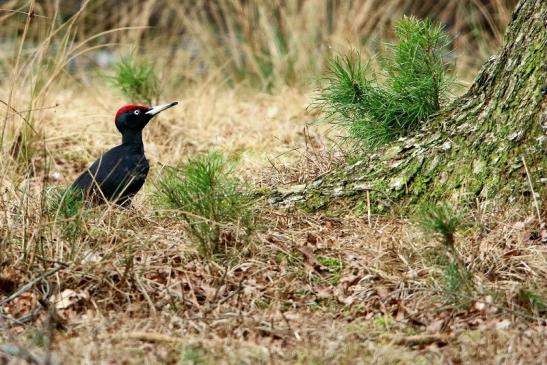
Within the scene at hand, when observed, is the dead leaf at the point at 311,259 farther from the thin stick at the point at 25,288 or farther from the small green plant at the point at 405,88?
the thin stick at the point at 25,288

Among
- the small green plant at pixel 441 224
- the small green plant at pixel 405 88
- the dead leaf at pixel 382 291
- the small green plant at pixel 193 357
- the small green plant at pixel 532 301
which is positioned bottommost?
the small green plant at pixel 193 357

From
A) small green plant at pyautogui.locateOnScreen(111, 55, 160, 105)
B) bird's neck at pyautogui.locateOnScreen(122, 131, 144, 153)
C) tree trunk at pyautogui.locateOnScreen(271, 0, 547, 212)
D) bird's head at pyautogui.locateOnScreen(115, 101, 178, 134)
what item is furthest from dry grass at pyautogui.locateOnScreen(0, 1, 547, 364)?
small green plant at pyautogui.locateOnScreen(111, 55, 160, 105)

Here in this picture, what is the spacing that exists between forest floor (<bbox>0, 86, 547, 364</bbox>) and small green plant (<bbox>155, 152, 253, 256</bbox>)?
8 cm

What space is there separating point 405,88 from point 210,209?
3.63 feet

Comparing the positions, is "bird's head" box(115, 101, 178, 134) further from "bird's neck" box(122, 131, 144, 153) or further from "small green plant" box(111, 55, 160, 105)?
"small green plant" box(111, 55, 160, 105)

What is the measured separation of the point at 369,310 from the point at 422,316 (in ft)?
0.68

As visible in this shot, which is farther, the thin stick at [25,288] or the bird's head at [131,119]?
the bird's head at [131,119]

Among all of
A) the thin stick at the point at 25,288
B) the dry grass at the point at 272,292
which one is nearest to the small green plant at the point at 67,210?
the dry grass at the point at 272,292

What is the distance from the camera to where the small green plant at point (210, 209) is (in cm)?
361

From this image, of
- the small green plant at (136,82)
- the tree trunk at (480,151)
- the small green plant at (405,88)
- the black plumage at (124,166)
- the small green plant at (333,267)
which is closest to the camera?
the small green plant at (333,267)

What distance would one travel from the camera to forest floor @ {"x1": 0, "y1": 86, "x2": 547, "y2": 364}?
3.00 meters

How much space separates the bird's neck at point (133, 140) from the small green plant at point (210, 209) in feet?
4.75

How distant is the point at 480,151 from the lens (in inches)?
150

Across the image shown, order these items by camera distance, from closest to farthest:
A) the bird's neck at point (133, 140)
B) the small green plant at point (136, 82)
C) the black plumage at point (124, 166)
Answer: the black plumage at point (124, 166)
the bird's neck at point (133, 140)
the small green plant at point (136, 82)
